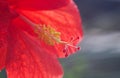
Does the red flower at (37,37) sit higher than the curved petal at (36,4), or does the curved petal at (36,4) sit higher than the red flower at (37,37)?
the curved petal at (36,4)

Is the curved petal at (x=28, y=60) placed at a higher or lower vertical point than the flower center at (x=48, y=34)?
lower

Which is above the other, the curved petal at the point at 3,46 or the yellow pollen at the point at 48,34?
the yellow pollen at the point at 48,34

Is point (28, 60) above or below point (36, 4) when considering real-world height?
below

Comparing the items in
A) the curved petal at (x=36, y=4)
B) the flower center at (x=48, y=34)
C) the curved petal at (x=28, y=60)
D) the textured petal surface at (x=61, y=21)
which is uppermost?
the curved petal at (x=36, y=4)
